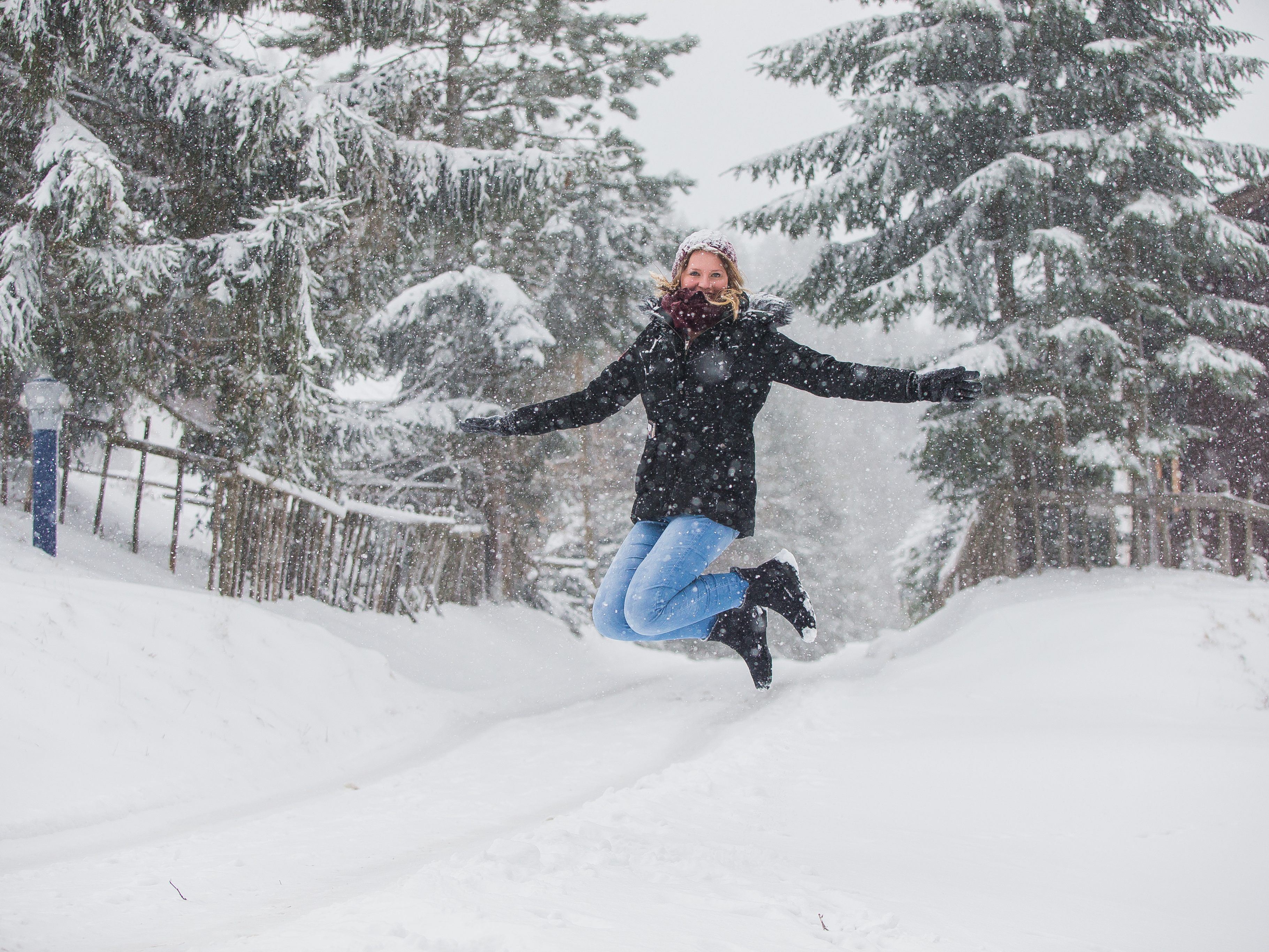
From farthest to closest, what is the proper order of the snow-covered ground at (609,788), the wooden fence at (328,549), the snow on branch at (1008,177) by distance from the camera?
the snow on branch at (1008,177) < the wooden fence at (328,549) < the snow-covered ground at (609,788)

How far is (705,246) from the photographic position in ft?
12.0

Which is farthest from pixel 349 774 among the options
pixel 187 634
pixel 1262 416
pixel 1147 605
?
pixel 1262 416

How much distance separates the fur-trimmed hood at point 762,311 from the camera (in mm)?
3652

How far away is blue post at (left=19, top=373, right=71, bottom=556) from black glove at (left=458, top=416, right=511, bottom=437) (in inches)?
176

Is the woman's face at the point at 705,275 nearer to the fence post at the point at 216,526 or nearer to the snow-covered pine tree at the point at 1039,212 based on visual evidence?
the fence post at the point at 216,526

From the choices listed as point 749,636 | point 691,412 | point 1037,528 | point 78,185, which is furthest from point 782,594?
point 1037,528

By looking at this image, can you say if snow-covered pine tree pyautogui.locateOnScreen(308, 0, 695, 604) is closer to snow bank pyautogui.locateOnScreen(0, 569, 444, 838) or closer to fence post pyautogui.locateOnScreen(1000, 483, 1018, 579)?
snow bank pyautogui.locateOnScreen(0, 569, 444, 838)

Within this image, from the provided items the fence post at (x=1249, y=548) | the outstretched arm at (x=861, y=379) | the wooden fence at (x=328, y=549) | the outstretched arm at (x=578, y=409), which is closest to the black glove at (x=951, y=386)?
the outstretched arm at (x=861, y=379)

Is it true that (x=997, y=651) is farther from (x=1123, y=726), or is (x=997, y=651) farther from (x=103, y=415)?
(x=103, y=415)

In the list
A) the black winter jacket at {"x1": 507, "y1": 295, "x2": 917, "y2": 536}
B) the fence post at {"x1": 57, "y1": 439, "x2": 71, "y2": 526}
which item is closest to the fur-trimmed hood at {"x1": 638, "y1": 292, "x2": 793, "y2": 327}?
the black winter jacket at {"x1": 507, "y1": 295, "x2": 917, "y2": 536}

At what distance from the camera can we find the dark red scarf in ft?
11.9

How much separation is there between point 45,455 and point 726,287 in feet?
18.4

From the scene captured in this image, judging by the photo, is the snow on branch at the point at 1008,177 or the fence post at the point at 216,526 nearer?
the fence post at the point at 216,526

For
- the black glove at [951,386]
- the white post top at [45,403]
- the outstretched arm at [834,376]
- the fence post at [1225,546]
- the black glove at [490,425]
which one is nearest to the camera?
the black glove at [951,386]
